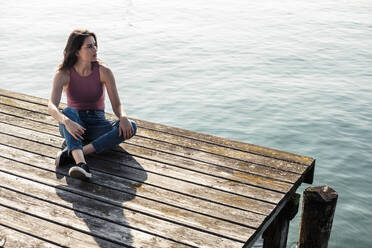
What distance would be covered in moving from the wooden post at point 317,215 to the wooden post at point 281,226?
12.2 inches

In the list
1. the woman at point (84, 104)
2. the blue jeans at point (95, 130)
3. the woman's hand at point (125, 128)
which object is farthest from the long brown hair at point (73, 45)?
the woman's hand at point (125, 128)

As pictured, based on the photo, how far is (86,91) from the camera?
5277 mm

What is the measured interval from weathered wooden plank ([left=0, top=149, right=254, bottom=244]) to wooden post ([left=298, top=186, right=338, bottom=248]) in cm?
90

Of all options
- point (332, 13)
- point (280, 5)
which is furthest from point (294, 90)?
point (280, 5)

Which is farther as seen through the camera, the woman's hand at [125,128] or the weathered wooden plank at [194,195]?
the woman's hand at [125,128]

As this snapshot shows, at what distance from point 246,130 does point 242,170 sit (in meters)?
7.03

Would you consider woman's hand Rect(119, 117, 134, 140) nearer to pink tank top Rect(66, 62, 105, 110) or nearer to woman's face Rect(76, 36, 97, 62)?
pink tank top Rect(66, 62, 105, 110)

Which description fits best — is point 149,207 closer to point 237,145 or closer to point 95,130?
point 95,130

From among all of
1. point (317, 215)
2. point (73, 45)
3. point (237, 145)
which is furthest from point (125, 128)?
point (317, 215)

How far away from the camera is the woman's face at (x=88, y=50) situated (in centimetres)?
502

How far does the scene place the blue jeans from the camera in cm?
494

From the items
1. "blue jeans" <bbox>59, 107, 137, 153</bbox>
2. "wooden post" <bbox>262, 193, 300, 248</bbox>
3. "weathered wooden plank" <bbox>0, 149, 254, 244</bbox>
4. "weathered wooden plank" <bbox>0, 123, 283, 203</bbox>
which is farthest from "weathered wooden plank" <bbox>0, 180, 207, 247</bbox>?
"wooden post" <bbox>262, 193, 300, 248</bbox>

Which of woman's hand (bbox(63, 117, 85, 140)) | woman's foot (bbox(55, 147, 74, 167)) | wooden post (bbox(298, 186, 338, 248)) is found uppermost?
woman's hand (bbox(63, 117, 85, 140))

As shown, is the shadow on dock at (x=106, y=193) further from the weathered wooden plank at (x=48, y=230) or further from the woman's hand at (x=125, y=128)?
the woman's hand at (x=125, y=128)
